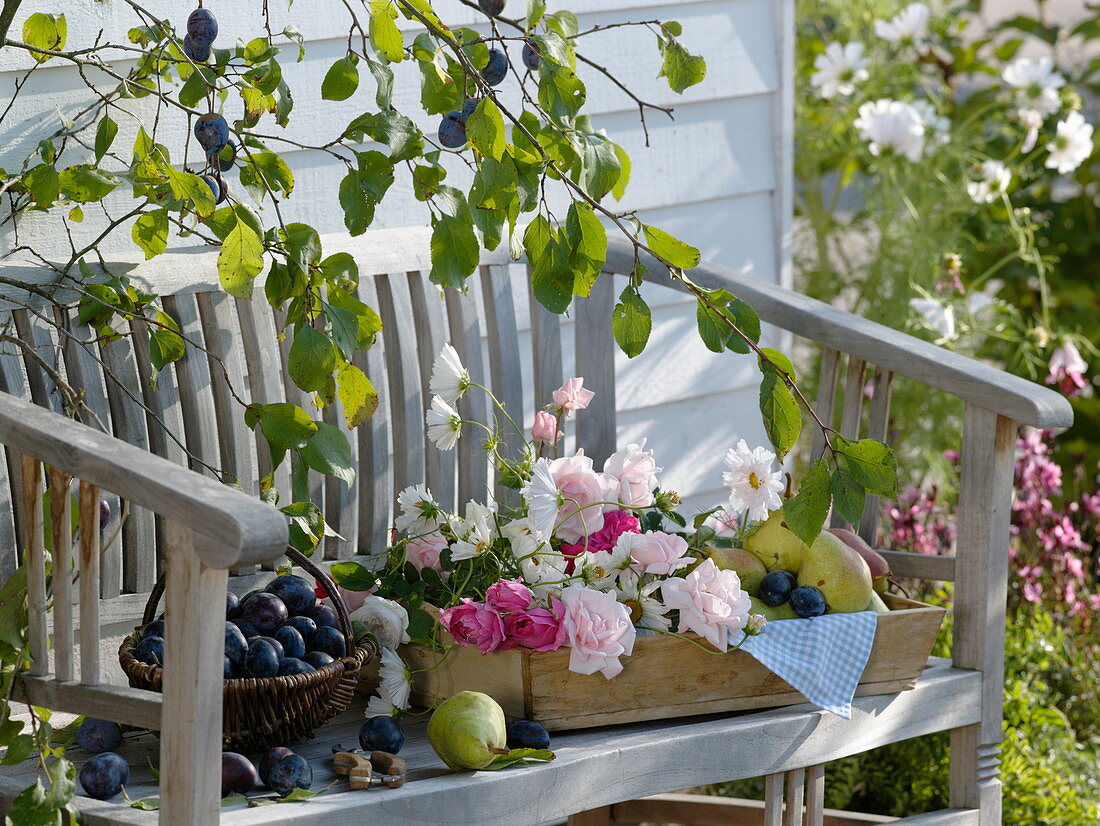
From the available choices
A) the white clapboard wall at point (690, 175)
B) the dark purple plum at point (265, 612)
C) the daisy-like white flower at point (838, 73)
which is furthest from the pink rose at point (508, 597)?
the daisy-like white flower at point (838, 73)

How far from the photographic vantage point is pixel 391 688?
A: 1582mm

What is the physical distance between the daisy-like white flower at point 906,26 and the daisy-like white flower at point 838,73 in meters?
0.06

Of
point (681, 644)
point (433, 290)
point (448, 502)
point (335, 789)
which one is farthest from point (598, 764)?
point (433, 290)

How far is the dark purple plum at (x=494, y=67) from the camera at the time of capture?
1.53m

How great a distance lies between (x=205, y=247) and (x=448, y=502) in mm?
499

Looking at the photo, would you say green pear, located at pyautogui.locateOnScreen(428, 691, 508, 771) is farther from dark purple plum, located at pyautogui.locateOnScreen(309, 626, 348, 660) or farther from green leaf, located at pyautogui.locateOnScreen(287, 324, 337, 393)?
green leaf, located at pyautogui.locateOnScreen(287, 324, 337, 393)

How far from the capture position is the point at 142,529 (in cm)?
177

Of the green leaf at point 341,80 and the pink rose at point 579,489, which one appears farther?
the pink rose at point 579,489

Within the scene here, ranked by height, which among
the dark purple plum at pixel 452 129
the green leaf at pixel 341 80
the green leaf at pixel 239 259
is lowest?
the green leaf at pixel 239 259

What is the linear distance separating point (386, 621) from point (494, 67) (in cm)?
63

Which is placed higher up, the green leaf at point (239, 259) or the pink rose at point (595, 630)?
the green leaf at point (239, 259)

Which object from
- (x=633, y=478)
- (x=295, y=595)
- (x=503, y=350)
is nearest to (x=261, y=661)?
(x=295, y=595)

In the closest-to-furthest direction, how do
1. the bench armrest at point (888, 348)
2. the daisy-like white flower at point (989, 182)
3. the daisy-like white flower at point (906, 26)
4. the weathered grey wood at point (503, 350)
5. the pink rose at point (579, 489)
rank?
the pink rose at point (579, 489) → the bench armrest at point (888, 348) → the weathered grey wood at point (503, 350) → the daisy-like white flower at point (989, 182) → the daisy-like white flower at point (906, 26)

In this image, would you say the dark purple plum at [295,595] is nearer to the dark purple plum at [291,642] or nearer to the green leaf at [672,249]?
the dark purple plum at [291,642]
